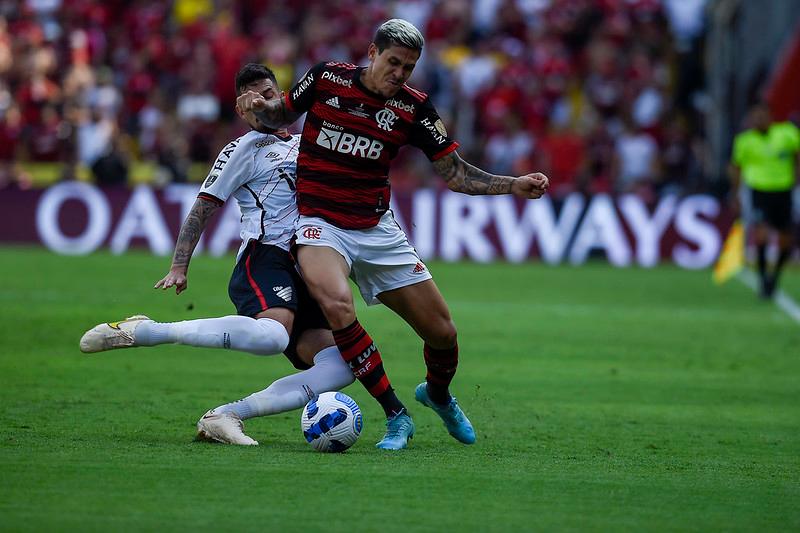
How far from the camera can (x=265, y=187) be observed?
23.9 ft

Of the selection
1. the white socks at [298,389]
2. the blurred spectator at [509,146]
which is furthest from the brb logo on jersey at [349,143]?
the blurred spectator at [509,146]

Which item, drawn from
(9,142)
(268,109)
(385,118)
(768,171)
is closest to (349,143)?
(385,118)

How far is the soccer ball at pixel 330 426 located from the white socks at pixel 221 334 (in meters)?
0.38

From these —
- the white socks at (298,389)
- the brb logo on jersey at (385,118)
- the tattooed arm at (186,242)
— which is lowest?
the white socks at (298,389)

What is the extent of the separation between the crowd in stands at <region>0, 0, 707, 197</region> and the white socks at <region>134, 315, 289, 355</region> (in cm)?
1568

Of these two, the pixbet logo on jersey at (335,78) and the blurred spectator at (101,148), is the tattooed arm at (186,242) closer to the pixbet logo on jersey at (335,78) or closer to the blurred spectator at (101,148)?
the pixbet logo on jersey at (335,78)

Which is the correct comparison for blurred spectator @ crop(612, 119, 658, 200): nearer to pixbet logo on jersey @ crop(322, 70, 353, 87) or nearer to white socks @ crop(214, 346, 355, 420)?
pixbet logo on jersey @ crop(322, 70, 353, 87)

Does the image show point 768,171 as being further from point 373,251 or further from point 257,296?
point 257,296

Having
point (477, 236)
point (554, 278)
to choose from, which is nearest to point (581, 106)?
point (477, 236)

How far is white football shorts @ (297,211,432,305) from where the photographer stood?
6.92 metres

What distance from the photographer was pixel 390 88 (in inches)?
270

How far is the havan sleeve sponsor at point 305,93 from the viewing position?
7.03 meters

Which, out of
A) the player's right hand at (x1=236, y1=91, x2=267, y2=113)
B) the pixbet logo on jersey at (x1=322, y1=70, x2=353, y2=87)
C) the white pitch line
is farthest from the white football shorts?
the white pitch line

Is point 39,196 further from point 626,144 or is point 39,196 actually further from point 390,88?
point 390,88
